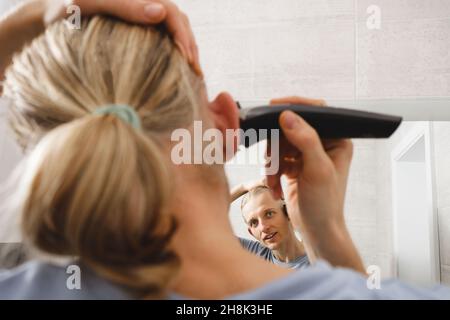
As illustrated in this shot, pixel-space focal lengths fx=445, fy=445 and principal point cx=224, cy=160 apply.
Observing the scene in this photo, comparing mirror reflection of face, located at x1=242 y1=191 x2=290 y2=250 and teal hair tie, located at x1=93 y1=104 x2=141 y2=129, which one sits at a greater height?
teal hair tie, located at x1=93 y1=104 x2=141 y2=129

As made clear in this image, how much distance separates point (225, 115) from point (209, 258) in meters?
0.17

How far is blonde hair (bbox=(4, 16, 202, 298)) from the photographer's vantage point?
35 cm

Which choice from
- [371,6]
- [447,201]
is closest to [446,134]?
[447,201]

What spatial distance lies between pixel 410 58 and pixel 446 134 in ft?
1.40

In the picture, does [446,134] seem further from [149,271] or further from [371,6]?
[149,271]

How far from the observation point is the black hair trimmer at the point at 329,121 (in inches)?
20.7

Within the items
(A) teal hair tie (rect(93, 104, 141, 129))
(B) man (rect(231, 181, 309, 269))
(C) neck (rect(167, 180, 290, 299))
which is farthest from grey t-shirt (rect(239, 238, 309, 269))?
(A) teal hair tie (rect(93, 104, 141, 129))

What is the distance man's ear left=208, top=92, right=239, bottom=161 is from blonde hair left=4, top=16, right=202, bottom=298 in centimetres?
8

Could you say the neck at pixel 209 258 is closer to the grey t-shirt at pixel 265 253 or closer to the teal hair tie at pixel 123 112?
the teal hair tie at pixel 123 112

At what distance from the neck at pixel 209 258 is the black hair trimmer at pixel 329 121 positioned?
0.42 feet

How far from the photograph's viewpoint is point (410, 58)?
4.13 feet

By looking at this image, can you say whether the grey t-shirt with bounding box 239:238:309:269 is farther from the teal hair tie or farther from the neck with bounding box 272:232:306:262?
the teal hair tie

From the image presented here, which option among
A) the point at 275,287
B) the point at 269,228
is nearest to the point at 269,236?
the point at 269,228

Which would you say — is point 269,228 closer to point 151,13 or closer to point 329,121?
point 329,121
